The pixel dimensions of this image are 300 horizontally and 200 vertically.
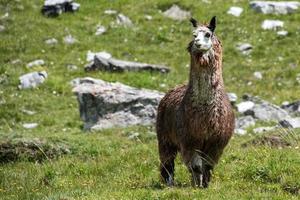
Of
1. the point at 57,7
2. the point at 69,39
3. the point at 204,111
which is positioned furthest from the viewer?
the point at 57,7

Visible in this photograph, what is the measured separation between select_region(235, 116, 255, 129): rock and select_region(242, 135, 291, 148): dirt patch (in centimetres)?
397

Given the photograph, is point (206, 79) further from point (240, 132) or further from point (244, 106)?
point (244, 106)

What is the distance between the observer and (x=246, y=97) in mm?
22672

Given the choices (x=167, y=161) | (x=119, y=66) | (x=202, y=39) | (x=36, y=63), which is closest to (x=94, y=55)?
(x=119, y=66)

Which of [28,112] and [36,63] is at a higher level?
[36,63]

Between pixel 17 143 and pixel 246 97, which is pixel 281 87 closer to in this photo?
pixel 246 97

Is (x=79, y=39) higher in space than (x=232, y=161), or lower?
lower

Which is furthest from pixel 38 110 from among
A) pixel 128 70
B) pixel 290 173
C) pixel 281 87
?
pixel 290 173

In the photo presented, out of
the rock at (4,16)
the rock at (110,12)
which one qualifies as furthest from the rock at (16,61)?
A: the rock at (110,12)

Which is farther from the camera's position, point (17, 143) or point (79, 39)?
point (79, 39)

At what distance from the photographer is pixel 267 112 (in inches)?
814

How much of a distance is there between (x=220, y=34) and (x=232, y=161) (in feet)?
50.3

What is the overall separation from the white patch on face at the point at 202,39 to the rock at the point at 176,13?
19.6 meters

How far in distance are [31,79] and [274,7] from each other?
10.6 metres
